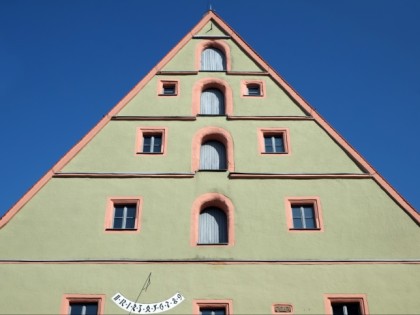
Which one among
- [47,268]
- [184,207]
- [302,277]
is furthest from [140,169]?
[302,277]

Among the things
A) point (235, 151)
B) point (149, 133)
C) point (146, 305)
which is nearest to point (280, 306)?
point (146, 305)

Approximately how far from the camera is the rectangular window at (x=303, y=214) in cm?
1753

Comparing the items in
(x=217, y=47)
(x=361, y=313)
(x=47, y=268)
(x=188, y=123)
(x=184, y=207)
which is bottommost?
(x=361, y=313)

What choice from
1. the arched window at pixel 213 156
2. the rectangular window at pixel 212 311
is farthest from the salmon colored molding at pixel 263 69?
the rectangular window at pixel 212 311

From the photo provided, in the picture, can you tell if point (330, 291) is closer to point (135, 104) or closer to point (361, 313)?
point (361, 313)

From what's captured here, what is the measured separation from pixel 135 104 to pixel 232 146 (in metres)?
3.64

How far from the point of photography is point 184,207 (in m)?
17.8

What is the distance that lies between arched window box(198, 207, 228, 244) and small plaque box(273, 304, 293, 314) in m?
2.44

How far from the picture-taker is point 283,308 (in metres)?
15.7

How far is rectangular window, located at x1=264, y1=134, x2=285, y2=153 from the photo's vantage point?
64.0ft

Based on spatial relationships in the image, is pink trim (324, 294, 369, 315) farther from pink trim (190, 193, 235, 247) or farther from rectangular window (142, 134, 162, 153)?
rectangular window (142, 134, 162, 153)

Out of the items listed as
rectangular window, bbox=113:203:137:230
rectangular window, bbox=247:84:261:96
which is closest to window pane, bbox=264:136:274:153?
rectangular window, bbox=247:84:261:96

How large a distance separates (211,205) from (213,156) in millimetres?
1910

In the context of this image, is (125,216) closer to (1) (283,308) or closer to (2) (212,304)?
(2) (212,304)
